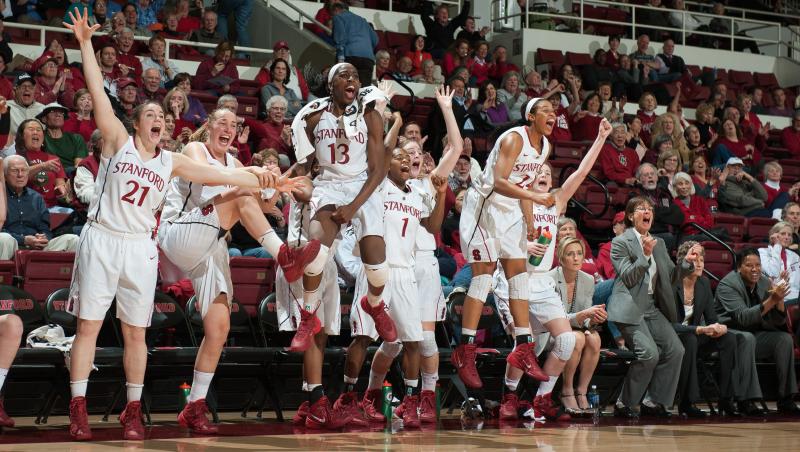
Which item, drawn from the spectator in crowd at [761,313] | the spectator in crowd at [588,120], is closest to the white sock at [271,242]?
the spectator in crowd at [761,313]

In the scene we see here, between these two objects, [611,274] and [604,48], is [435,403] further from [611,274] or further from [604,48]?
[604,48]

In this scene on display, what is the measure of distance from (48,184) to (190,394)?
3320 mm

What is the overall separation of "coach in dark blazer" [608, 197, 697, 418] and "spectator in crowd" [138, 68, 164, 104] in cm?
512

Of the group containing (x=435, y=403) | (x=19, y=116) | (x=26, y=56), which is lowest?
(x=435, y=403)

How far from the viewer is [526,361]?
312 inches

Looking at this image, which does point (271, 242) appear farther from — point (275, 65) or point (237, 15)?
point (237, 15)

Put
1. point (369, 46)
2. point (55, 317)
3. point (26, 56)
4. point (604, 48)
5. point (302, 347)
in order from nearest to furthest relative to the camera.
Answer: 1. point (302, 347)
2. point (55, 317)
3. point (26, 56)
4. point (369, 46)
5. point (604, 48)

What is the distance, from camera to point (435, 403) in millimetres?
8094

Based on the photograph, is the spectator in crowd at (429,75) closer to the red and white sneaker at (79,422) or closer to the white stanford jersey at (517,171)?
the white stanford jersey at (517,171)

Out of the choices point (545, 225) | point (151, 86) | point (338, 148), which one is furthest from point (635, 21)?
point (338, 148)

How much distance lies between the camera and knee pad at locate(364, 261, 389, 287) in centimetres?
697

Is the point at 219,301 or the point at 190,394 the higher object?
the point at 219,301

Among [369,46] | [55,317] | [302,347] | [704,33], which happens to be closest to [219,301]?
[302,347]

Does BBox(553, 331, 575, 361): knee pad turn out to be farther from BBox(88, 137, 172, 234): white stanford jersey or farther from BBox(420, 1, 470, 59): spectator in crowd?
BBox(420, 1, 470, 59): spectator in crowd
